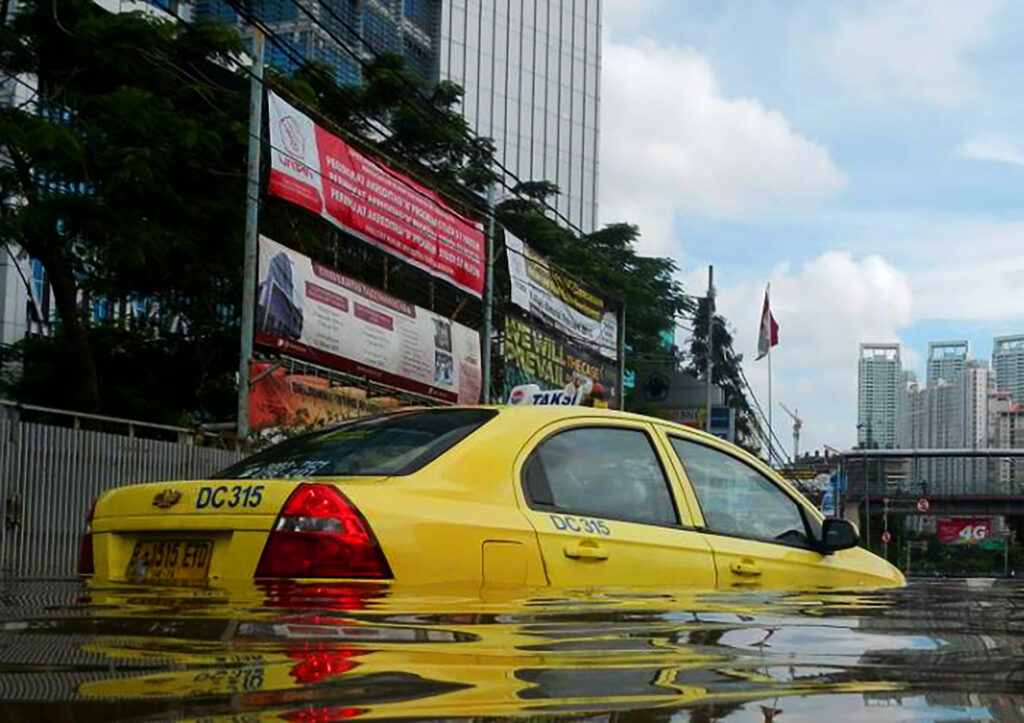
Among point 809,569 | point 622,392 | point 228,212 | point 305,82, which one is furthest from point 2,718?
point 622,392

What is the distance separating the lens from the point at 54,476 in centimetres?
1211

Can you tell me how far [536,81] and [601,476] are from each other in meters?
65.3

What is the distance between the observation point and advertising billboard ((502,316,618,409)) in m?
25.6

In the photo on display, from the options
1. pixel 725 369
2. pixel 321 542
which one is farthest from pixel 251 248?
pixel 725 369

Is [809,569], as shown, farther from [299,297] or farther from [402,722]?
[299,297]

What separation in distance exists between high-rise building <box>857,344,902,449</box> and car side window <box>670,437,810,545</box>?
65.4 meters

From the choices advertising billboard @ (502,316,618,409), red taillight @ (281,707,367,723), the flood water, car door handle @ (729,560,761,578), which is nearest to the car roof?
car door handle @ (729,560,761,578)

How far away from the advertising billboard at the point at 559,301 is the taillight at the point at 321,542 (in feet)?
69.3

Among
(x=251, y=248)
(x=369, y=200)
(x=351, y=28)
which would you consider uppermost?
(x=351, y=28)

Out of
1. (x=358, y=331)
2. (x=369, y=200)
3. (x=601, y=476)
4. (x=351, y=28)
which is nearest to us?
(x=601, y=476)

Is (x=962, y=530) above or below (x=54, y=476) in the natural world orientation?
below

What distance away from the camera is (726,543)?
17.0 ft

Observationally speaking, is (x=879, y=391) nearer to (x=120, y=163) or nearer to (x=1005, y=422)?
(x=1005, y=422)

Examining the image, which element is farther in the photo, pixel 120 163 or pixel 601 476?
pixel 120 163
